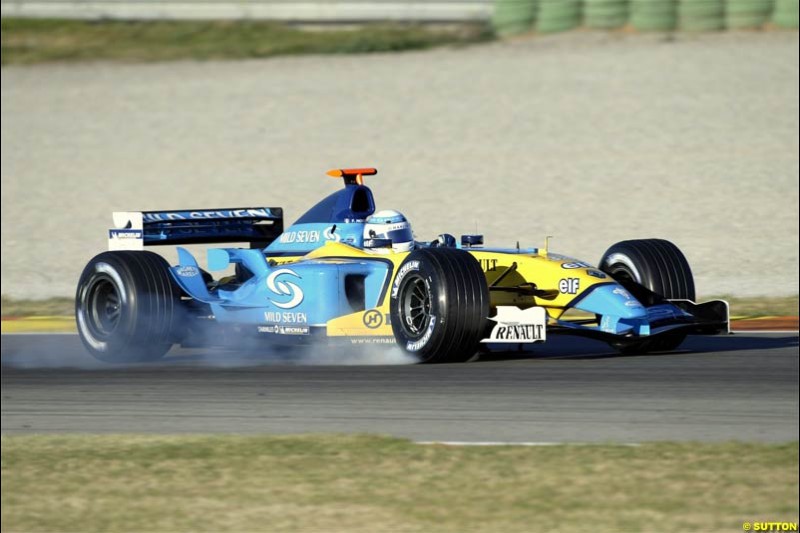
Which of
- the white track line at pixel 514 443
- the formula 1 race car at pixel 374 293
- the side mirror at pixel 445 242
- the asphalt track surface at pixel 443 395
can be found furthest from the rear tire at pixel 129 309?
the white track line at pixel 514 443

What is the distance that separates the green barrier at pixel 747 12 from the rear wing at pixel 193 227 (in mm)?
16776

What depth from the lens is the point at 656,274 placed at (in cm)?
1164

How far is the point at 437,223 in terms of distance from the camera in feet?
66.7

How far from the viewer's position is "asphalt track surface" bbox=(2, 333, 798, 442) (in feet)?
27.6

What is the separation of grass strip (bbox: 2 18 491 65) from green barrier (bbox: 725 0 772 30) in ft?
16.6

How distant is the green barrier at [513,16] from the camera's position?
29.3 m

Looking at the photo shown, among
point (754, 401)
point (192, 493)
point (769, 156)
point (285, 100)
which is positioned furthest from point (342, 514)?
point (285, 100)

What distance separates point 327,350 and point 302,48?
19674 millimetres

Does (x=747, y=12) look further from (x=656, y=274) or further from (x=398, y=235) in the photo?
(x=398, y=235)

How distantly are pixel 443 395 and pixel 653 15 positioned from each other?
20.6 metres

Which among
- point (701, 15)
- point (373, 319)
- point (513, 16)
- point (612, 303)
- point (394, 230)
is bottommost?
point (373, 319)

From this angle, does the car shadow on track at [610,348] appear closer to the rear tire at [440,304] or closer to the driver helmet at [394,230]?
the rear tire at [440,304]

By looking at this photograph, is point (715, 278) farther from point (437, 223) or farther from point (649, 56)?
point (649, 56)

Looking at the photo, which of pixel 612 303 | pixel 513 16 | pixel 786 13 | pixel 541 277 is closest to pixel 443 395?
pixel 612 303
